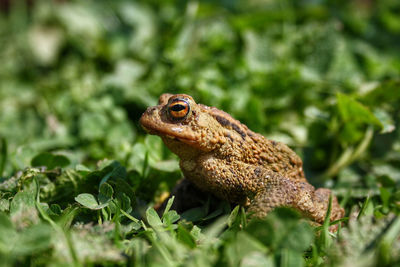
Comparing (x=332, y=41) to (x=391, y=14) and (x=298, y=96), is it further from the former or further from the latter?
(x=391, y=14)

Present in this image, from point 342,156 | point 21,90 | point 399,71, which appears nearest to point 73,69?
point 21,90

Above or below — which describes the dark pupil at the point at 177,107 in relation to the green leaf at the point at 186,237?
above

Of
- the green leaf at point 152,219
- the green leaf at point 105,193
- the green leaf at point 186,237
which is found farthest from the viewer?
the green leaf at point 105,193

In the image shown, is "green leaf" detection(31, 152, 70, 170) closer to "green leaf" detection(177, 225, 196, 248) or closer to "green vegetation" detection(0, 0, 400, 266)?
"green vegetation" detection(0, 0, 400, 266)

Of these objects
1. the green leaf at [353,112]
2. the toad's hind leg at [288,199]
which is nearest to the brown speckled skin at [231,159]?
the toad's hind leg at [288,199]

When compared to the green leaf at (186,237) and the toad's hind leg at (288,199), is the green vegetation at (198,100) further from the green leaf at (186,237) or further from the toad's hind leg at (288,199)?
the toad's hind leg at (288,199)

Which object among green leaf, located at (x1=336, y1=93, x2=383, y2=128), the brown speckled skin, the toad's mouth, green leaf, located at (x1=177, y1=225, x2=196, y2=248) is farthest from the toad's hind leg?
green leaf, located at (x1=336, y1=93, x2=383, y2=128)
